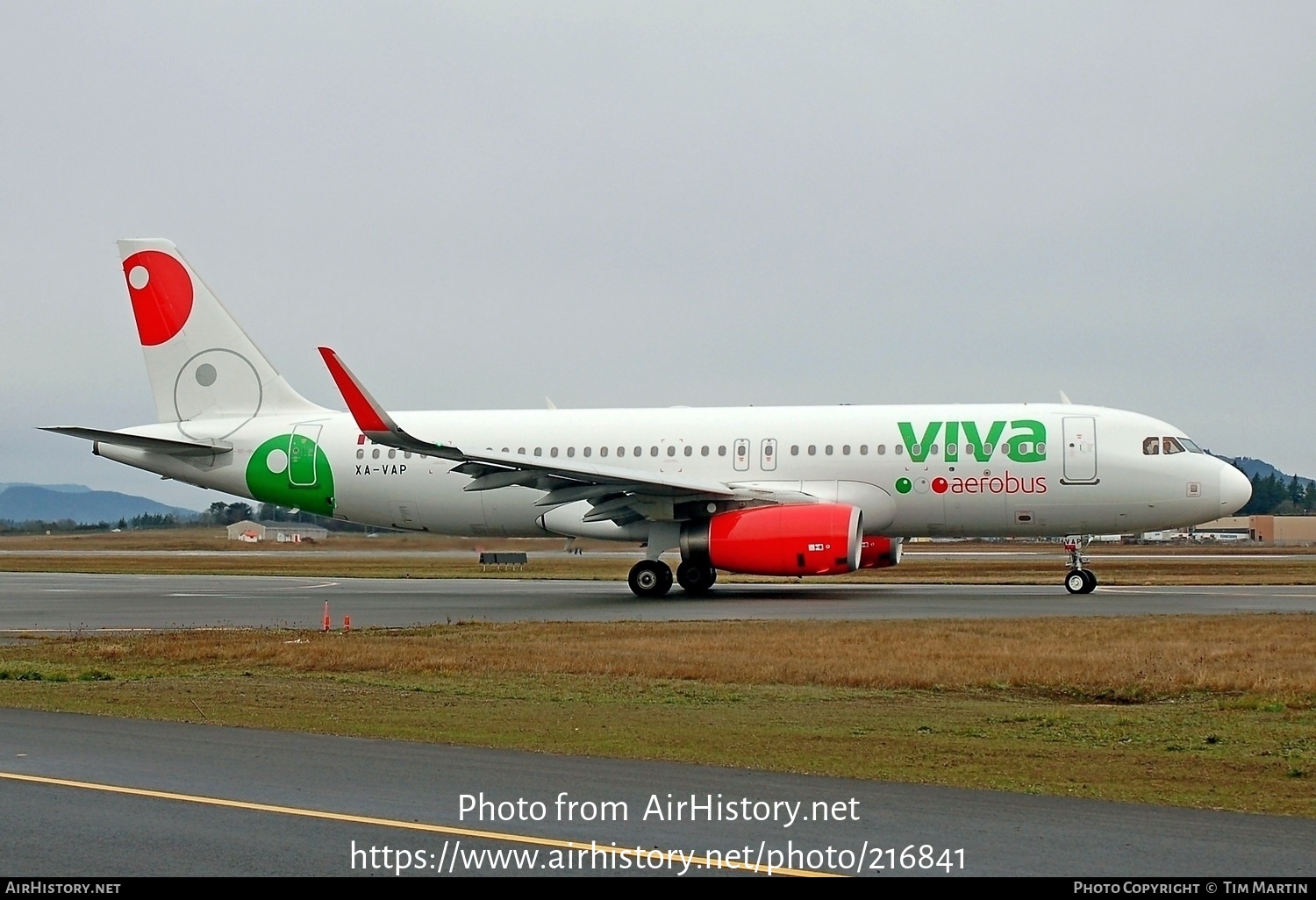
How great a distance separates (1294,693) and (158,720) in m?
10.7

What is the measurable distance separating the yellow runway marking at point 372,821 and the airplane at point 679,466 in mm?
17492

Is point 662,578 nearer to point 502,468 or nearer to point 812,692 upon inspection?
point 502,468

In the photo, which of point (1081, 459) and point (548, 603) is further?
point (548, 603)

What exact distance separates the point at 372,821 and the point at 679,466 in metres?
22.9

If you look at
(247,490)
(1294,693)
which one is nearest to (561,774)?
(1294,693)

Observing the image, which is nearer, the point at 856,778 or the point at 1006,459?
the point at 856,778

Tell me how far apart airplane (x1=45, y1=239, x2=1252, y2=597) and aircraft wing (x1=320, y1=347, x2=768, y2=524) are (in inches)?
2.3

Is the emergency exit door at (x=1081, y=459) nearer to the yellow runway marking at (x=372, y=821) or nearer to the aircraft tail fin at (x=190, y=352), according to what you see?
the aircraft tail fin at (x=190, y=352)

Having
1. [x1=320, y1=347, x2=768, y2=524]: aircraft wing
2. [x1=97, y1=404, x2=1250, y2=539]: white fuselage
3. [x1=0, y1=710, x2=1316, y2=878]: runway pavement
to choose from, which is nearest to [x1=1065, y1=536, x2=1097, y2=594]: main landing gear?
[x1=97, y1=404, x2=1250, y2=539]: white fuselage

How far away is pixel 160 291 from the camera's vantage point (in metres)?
33.1

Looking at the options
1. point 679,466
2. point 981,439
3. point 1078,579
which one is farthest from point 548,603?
point 1078,579

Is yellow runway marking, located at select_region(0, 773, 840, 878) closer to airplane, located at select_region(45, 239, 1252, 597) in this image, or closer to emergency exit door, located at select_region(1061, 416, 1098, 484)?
airplane, located at select_region(45, 239, 1252, 597)

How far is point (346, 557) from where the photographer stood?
59.9 m
